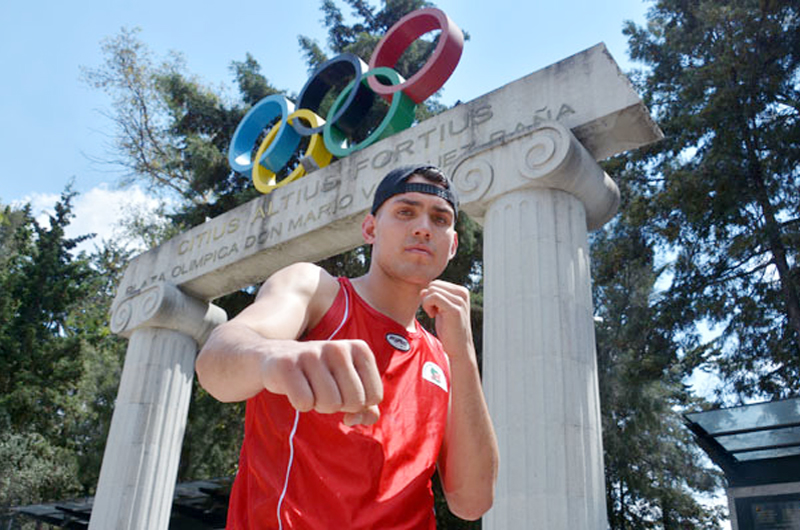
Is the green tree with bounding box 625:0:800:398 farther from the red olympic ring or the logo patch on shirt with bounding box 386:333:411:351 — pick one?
the logo patch on shirt with bounding box 386:333:411:351

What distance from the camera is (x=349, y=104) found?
29.8 ft

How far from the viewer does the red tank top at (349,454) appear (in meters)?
1.57

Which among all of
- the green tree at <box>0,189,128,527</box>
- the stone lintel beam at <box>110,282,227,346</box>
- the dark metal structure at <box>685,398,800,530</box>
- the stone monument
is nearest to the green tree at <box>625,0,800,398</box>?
the dark metal structure at <box>685,398,800,530</box>

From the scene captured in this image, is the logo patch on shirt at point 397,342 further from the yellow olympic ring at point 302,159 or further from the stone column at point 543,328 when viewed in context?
the yellow olympic ring at point 302,159

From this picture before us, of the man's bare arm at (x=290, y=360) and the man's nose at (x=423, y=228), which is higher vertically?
the man's nose at (x=423, y=228)

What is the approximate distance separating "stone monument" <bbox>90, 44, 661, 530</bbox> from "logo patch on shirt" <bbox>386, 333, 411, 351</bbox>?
133 inches

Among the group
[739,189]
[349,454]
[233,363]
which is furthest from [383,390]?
[739,189]

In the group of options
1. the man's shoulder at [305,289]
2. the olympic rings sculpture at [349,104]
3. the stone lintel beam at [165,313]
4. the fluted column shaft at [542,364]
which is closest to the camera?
the man's shoulder at [305,289]

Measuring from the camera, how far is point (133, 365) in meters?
9.30

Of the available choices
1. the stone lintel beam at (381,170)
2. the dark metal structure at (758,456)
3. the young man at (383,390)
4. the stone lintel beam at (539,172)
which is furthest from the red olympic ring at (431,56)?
the young man at (383,390)

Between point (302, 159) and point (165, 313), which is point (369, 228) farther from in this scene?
point (165, 313)

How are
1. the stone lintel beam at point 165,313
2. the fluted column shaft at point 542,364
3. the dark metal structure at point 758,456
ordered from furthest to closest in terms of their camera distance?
the stone lintel beam at point 165,313 < the dark metal structure at point 758,456 < the fluted column shaft at point 542,364

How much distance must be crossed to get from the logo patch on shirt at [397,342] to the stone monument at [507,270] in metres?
3.38

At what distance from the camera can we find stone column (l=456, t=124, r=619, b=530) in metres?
4.89
